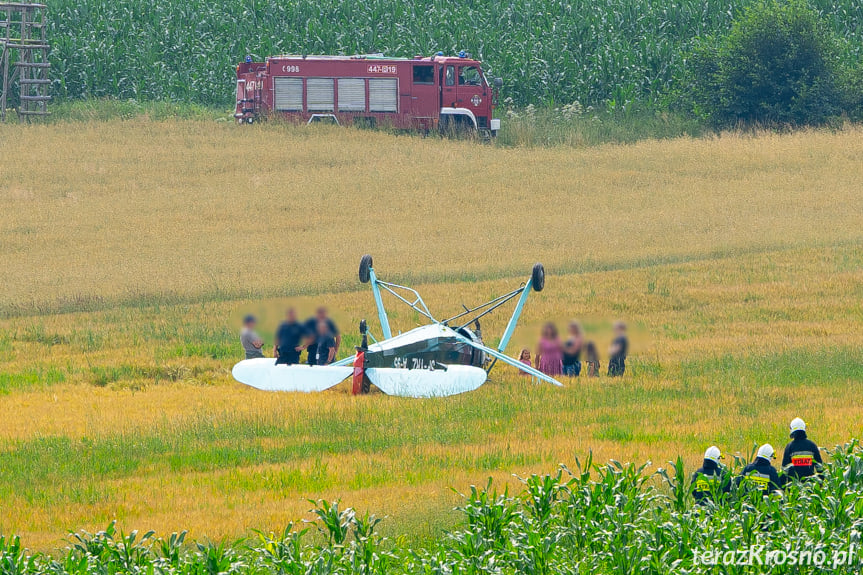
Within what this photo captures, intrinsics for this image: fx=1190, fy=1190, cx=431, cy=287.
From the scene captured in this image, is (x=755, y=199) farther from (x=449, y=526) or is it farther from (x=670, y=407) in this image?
(x=449, y=526)

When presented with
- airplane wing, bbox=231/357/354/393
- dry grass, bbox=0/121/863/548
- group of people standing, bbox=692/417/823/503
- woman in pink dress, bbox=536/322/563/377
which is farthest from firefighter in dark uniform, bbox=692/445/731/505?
airplane wing, bbox=231/357/354/393

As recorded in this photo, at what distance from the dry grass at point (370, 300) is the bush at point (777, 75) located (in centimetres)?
421

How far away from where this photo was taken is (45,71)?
50.9m

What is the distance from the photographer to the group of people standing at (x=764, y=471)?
10.9 m

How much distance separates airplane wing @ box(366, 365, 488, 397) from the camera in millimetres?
17469

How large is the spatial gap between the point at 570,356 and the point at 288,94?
30.3 metres

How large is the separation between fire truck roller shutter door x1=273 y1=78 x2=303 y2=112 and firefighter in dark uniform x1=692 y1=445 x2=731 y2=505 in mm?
37368

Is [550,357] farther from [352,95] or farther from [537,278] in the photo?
[352,95]

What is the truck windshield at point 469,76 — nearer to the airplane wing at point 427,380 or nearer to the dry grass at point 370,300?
the dry grass at point 370,300

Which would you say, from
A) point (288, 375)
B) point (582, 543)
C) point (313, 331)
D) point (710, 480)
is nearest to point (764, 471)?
point (710, 480)

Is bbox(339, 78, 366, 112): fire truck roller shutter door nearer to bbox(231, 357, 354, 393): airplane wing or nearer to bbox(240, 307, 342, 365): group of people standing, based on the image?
bbox(240, 307, 342, 365): group of people standing

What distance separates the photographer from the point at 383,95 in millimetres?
46562

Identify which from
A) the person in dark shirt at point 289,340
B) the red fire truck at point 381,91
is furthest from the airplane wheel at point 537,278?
the red fire truck at point 381,91

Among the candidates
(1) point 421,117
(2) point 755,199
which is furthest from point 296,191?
(2) point 755,199
